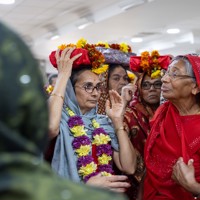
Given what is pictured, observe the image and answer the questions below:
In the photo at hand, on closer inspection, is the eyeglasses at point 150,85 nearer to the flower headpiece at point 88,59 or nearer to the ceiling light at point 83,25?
the flower headpiece at point 88,59

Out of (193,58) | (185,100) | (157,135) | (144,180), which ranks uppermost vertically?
(193,58)

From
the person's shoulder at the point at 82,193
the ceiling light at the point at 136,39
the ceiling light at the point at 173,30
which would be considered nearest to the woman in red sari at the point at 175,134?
the person's shoulder at the point at 82,193

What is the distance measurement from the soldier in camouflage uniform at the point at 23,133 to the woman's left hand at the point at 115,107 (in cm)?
196

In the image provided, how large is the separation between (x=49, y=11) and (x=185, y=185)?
507 centimetres

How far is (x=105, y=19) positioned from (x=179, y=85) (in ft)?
15.6

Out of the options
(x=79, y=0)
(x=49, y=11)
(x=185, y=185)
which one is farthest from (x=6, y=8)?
(x=185, y=185)

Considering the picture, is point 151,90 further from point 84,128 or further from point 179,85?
point 84,128

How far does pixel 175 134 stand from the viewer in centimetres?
254

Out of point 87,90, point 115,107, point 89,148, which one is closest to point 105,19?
point 115,107

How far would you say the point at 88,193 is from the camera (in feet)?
1.86

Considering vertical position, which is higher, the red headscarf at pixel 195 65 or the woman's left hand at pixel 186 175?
the red headscarf at pixel 195 65

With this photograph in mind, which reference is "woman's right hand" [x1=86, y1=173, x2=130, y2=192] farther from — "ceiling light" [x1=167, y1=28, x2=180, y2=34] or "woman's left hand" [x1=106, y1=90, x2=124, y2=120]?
"ceiling light" [x1=167, y1=28, x2=180, y2=34]

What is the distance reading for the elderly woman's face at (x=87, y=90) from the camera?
2.47 metres

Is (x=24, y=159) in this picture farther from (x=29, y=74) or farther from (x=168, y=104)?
(x=168, y=104)
